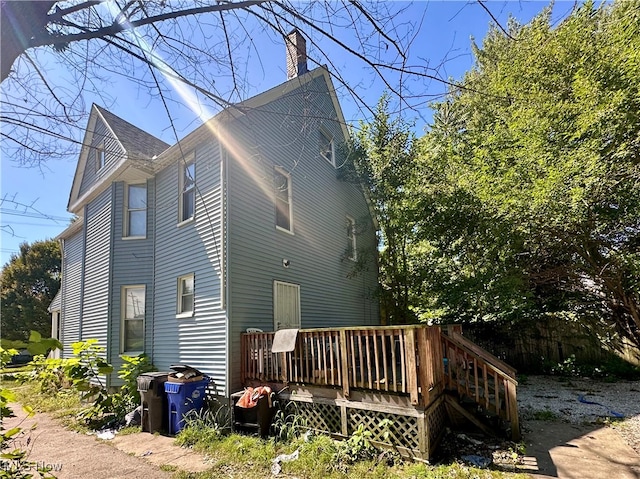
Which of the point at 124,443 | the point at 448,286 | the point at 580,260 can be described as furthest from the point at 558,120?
the point at 124,443

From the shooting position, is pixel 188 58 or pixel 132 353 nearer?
pixel 188 58

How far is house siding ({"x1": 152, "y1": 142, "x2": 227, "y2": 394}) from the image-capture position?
718 cm

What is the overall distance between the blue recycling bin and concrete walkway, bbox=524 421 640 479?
5.44m

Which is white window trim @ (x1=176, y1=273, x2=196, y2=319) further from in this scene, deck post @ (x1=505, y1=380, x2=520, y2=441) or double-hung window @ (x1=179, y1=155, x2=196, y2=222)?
deck post @ (x1=505, y1=380, x2=520, y2=441)

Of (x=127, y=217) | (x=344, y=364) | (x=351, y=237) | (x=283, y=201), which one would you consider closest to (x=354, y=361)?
(x=344, y=364)

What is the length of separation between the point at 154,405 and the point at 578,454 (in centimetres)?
688

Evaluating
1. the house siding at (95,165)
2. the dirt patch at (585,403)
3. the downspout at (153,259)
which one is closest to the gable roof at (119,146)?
the house siding at (95,165)

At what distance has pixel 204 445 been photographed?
5.61 m

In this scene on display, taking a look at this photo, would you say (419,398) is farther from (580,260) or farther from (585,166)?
(580,260)

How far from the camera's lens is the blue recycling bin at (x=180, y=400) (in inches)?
252

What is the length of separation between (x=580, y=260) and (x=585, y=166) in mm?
2915

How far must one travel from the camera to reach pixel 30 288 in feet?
76.3

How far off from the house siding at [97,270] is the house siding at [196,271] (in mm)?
1774

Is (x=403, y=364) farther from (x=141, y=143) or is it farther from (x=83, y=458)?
(x=141, y=143)
